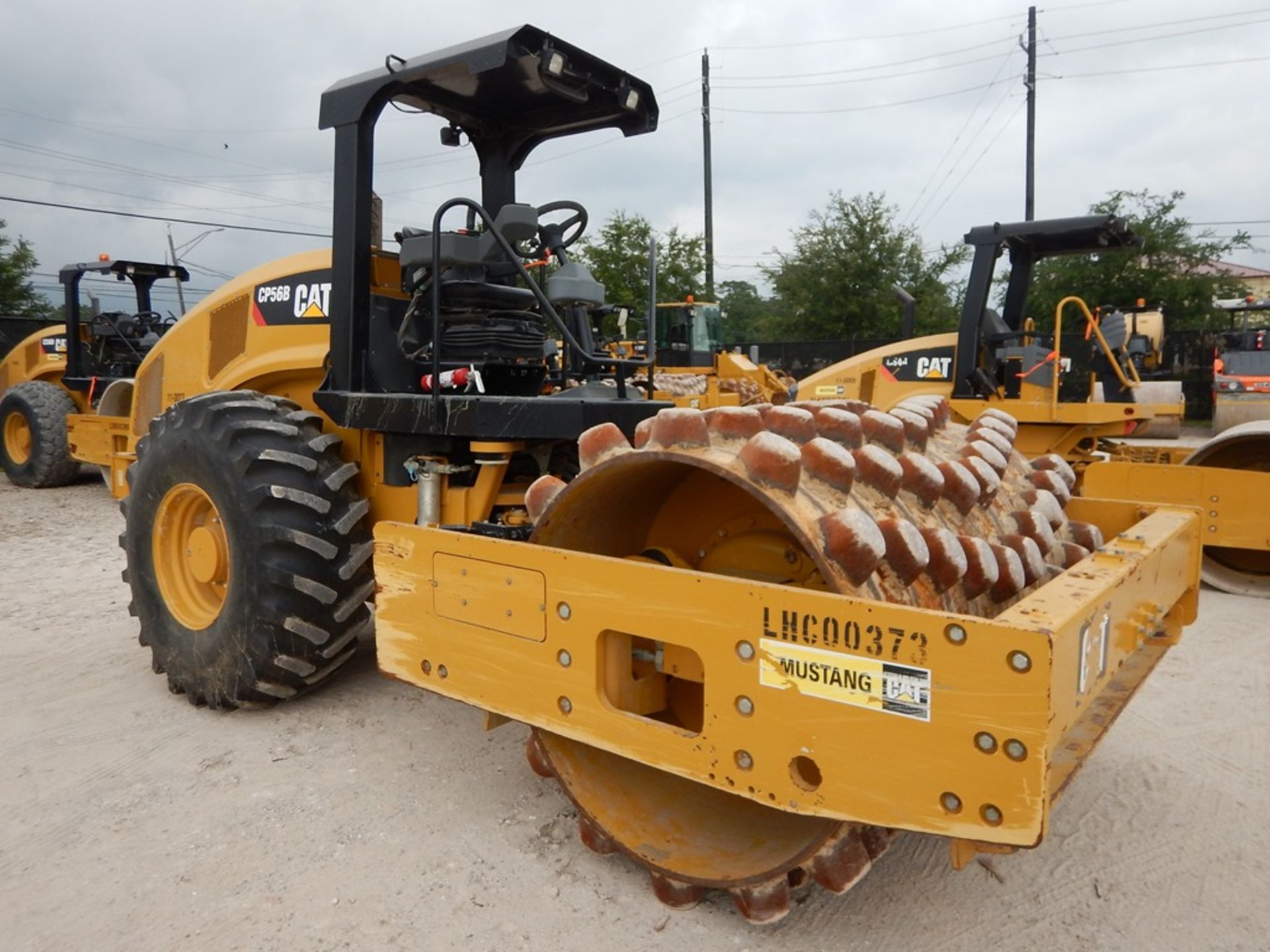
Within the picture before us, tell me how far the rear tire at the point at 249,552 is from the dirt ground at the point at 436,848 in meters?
0.26

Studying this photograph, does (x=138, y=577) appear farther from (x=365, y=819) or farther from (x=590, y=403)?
(x=590, y=403)

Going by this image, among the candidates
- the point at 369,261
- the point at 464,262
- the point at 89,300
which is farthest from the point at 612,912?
the point at 89,300

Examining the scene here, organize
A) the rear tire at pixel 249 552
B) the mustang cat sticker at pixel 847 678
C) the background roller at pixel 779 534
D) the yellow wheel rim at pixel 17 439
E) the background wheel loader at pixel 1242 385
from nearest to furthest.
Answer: the mustang cat sticker at pixel 847 678 → the background roller at pixel 779 534 → the rear tire at pixel 249 552 → the background wheel loader at pixel 1242 385 → the yellow wheel rim at pixel 17 439

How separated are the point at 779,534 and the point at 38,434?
36.7 feet

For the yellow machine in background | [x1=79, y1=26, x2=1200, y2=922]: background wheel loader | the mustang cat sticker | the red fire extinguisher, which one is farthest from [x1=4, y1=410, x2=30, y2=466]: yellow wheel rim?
the mustang cat sticker

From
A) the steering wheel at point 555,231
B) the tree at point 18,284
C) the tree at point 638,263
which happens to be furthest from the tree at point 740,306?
the steering wheel at point 555,231

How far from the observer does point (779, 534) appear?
2.65 metres

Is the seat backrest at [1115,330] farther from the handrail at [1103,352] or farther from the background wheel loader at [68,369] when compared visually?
the background wheel loader at [68,369]

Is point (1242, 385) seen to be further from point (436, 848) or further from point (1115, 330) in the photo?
point (436, 848)

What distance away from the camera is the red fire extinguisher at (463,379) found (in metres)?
3.61

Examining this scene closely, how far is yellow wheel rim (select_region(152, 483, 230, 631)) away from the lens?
3.86 metres

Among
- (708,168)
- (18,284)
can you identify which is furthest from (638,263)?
(18,284)

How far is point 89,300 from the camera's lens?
11.8 metres

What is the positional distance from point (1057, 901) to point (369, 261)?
126 inches
